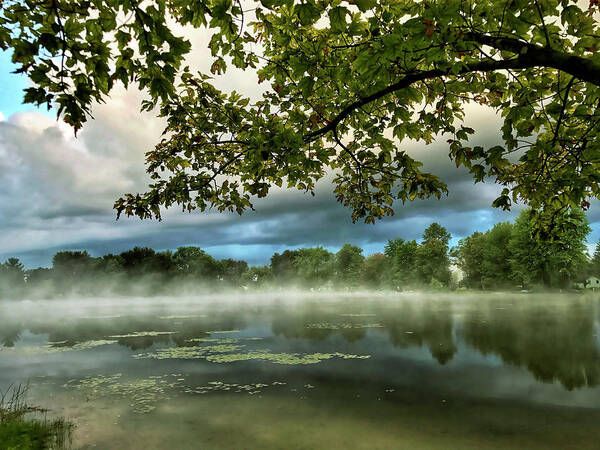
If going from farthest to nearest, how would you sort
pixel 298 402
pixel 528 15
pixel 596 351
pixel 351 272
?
pixel 351 272
pixel 596 351
pixel 298 402
pixel 528 15

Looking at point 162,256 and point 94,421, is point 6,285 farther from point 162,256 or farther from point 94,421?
point 94,421

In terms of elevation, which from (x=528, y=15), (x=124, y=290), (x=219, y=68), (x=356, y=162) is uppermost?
(x=219, y=68)

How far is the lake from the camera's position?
9297 millimetres

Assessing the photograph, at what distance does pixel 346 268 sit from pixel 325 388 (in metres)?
129

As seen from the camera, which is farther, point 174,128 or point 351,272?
point 351,272

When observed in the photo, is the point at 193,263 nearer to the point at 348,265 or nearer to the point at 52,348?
the point at 348,265

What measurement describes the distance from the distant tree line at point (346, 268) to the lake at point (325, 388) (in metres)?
28.3

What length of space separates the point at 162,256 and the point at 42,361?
102 metres

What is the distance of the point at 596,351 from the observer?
59.5 feet

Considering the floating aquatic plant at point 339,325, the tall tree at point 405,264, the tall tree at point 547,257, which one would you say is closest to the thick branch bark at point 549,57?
the floating aquatic plant at point 339,325

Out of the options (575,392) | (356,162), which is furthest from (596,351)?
(356,162)

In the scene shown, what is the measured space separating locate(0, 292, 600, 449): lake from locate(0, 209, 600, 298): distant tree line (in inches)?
1113

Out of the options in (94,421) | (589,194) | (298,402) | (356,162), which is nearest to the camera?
(356,162)

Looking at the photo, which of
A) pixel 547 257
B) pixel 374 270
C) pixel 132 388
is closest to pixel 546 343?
pixel 132 388
